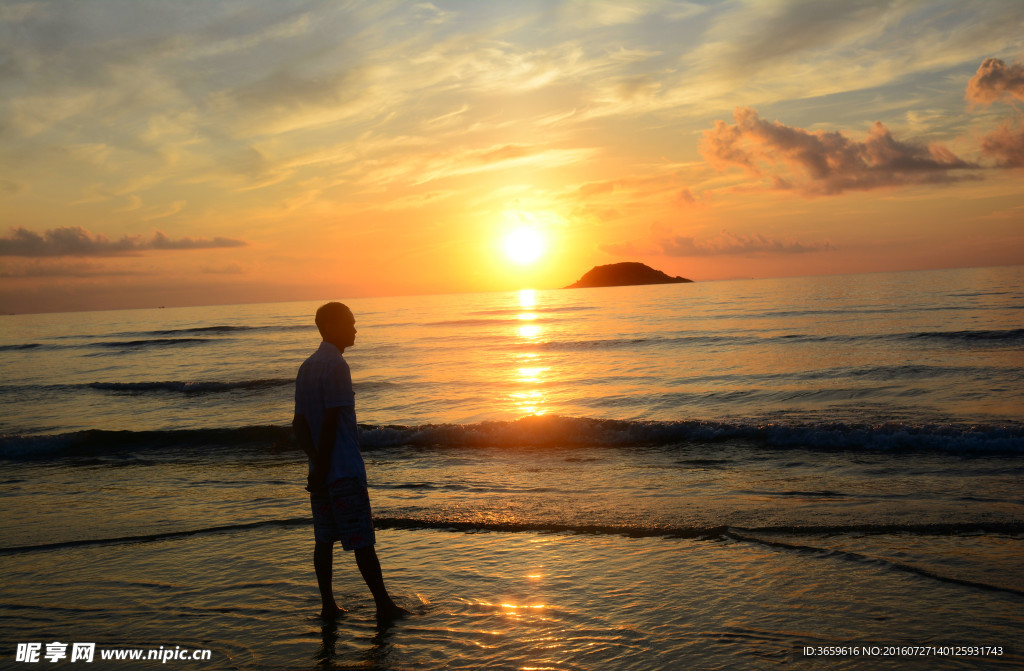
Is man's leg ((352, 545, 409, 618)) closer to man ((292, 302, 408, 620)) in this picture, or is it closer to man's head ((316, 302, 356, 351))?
man ((292, 302, 408, 620))

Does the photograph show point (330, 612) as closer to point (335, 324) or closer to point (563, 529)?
point (335, 324)

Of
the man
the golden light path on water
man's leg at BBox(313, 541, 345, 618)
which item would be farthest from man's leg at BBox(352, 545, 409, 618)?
the golden light path on water

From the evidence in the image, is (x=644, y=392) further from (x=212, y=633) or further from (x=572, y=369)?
(x=212, y=633)

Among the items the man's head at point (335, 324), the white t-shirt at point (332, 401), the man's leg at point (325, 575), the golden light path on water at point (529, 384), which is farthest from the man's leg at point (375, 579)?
the golden light path on water at point (529, 384)

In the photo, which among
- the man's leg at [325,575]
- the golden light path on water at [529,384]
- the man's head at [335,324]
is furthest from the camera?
the golden light path on water at [529,384]

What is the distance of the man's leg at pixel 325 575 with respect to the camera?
4.62 m

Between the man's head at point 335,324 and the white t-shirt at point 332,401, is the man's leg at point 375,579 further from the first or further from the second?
the man's head at point 335,324

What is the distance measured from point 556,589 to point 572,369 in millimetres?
20540

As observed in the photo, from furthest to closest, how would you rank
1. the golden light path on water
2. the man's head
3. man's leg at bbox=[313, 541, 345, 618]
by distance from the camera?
1. the golden light path on water
2. man's leg at bbox=[313, 541, 345, 618]
3. the man's head

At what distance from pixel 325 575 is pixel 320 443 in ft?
3.48

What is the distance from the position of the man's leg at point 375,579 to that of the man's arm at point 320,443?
0.59 metres

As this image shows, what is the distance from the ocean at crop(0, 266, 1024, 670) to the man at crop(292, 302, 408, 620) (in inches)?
26.1

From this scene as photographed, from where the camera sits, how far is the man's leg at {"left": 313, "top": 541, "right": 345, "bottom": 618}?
4.62m

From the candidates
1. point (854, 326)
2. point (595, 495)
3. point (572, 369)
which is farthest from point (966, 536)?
point (854, 326)
